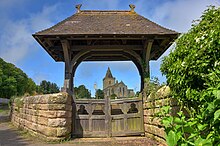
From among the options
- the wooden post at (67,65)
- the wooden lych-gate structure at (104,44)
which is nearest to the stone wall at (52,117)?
the wooden lych-gate structure at (104,44)

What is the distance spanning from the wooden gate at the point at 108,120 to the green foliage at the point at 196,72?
4569 millimetres

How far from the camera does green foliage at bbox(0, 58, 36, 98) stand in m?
41.8

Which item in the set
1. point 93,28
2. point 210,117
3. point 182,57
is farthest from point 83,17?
point 210,117

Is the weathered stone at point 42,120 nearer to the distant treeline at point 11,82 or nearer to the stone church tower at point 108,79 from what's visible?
the distant treeline at point 11,82

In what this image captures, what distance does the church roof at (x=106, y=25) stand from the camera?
8289mm

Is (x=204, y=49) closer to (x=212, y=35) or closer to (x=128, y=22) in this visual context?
(x=212, y=35)

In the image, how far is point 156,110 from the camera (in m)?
5.87

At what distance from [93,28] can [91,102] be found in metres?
3.05

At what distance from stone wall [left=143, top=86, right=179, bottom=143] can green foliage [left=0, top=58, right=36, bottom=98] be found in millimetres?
33113

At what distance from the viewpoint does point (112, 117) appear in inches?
305

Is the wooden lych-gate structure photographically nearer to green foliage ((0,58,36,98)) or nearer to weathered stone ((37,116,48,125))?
weathered stone ((37,116,48,125))

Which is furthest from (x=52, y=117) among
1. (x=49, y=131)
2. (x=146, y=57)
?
(x=146, y=57)

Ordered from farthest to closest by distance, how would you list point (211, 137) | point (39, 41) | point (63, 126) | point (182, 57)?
point (39, 41) < point (63, 126) < point (182, 57) < point (211, 137)

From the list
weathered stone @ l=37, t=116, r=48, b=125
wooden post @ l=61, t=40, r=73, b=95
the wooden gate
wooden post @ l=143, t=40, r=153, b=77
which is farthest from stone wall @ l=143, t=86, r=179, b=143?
weathered stone @ l=37, t=116, r=48, b=125
